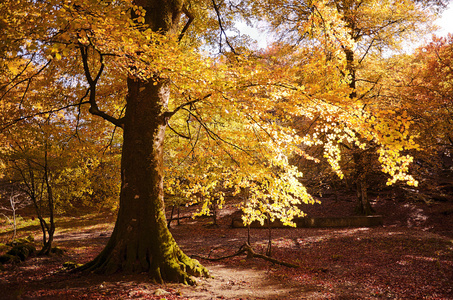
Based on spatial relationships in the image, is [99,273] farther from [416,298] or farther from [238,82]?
[416,298]

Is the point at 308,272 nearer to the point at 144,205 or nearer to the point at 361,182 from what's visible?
the point at 144,205

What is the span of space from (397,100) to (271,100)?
8.44 meters

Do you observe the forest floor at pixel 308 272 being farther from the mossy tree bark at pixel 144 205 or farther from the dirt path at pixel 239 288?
the mossy tree bark at pixel 144 205

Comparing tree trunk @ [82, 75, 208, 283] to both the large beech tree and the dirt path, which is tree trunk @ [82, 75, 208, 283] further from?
the dirt path

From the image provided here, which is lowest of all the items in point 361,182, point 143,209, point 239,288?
point 239,288

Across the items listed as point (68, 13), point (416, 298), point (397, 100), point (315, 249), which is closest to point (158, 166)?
point (68, 13)

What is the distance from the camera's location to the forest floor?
4477 millimetres

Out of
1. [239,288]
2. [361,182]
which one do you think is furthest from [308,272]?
[361,182]

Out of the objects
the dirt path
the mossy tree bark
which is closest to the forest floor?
the dirt path

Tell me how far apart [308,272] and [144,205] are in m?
4.60

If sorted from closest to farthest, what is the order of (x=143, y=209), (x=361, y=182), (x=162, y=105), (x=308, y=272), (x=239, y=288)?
(x=143, y=209)
(x=239, y=288)
(x=162, y=105)
(x=308, y=272)
(x=361, y=182)

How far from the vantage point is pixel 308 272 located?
691 centimetres

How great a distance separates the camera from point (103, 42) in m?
3.67

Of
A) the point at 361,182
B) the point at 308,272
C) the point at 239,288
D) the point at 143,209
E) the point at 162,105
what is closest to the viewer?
the point at 143,209
